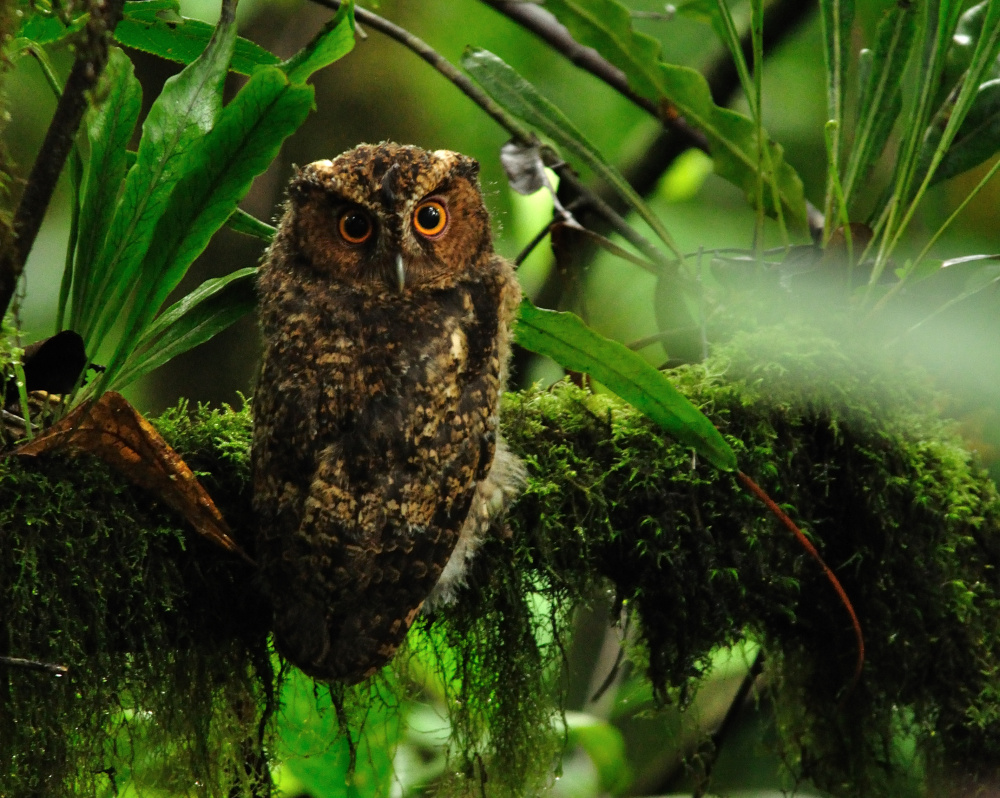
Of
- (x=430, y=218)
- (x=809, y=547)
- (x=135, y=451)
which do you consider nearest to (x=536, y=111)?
(x=430, y=218)

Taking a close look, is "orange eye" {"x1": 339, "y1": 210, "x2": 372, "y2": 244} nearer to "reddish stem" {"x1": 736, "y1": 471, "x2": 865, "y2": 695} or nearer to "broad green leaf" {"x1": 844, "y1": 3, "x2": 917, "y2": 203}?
"reddish stem" {"x1": 736, "y1": 471, "x2": 865, "y2": 695}

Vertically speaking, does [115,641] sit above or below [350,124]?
below

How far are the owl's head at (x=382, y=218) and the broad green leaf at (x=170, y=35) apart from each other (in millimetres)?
271

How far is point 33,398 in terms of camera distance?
151 centimetres

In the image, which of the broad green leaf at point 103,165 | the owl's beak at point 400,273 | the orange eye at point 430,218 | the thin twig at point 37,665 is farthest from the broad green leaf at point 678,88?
the thin twig at point 37,665

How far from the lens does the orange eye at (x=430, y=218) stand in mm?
1613

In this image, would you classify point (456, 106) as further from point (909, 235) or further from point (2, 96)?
point (2, 96)

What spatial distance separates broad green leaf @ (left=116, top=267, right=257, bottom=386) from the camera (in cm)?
156

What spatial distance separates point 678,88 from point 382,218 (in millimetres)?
1100

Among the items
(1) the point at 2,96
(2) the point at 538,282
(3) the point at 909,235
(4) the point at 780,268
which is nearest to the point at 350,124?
(2) the point at 538,282

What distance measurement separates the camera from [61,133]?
1101 millimetres

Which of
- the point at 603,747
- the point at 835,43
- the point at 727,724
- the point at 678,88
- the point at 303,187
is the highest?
the point at 835,43

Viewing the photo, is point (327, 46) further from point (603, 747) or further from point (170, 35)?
point (603, 747)

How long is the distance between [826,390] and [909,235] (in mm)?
1768
